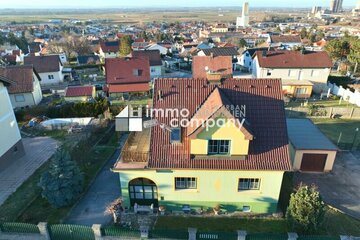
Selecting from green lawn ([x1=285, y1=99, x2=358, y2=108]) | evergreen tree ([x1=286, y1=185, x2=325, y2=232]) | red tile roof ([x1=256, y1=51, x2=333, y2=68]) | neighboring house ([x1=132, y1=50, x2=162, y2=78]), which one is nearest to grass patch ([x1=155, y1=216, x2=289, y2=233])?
evergreen tree ([x1=286, y1=185, x2=325, y2=232])

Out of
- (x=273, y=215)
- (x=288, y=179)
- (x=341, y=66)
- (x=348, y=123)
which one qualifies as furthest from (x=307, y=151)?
(x=341, y=66)

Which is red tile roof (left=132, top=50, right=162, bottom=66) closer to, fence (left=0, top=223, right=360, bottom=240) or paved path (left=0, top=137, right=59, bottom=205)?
paved path (left=0, top=137, right=59, bottom=205)

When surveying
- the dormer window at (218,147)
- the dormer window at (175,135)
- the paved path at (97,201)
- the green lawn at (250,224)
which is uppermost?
the dormer window at (175,135)

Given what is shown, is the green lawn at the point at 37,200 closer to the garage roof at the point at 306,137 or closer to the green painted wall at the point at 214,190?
the green painted wall at the point at 214,190

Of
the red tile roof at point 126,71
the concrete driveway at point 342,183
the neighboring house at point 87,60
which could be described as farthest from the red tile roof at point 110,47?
the concrete driveway at point 342,183

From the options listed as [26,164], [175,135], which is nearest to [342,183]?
[175,135]

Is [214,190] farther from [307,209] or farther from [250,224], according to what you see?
[307,209]
